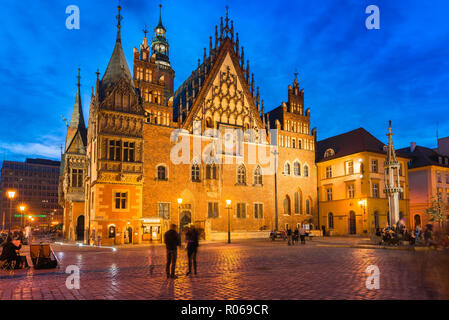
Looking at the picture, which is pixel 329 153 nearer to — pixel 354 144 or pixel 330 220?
pixel 354 144

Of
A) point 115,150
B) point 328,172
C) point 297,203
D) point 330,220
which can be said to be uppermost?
point 115,150

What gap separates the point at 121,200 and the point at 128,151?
4.86m

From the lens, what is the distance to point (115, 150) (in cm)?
3644

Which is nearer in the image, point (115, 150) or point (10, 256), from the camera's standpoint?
point (10, 256)

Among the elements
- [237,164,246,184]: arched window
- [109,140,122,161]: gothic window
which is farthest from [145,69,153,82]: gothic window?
[237,164,246,184]: arched window

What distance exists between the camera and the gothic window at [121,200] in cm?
3591

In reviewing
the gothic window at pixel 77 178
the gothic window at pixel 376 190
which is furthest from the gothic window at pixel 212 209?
the gothic window at pixel 376 190

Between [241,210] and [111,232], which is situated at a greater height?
[241,210]

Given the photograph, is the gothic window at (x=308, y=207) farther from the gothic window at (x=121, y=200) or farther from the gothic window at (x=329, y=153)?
the gothic window at (x=121, y=200)

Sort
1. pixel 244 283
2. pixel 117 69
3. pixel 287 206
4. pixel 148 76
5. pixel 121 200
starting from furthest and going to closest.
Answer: pixel 287 206, pixel 148 76, pixel 117 69, pixel 121 200, pixel 244 283

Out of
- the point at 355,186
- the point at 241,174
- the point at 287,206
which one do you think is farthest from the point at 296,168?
the point at 241,174

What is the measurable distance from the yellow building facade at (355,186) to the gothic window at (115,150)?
28279 millimetres

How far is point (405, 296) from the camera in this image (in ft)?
29.3
